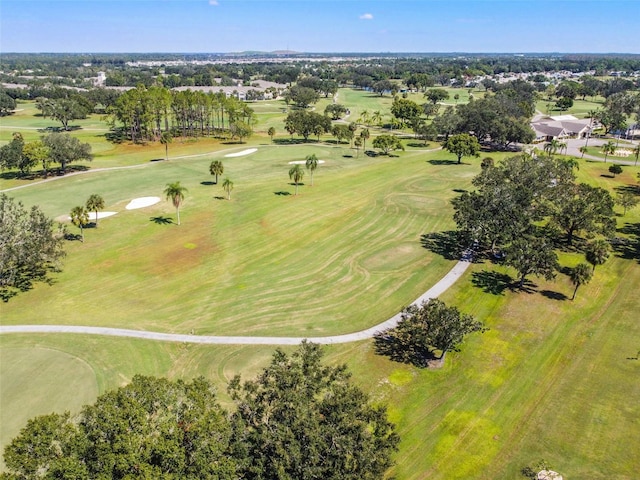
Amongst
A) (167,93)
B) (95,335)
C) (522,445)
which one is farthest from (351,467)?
(167,93)

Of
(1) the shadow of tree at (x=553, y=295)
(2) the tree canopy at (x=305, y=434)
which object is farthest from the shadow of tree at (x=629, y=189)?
(2) the tree canopy at (x=305, y=434)

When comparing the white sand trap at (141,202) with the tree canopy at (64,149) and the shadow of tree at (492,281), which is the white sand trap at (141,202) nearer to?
the tree canopy at (64,149)

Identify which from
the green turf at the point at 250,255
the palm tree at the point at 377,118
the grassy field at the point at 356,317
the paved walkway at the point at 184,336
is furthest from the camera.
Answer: the palm tree at the point at 377,118

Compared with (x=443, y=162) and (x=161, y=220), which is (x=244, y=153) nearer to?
(x=161, y=220)

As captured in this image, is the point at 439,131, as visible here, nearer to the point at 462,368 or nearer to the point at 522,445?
the point at 462,368

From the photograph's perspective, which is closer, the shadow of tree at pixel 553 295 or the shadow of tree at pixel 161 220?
the shadow of tree at pixel 553 295

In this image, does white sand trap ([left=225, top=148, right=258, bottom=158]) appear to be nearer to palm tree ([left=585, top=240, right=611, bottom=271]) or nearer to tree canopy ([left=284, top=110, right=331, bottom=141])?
tree canopy ([left=284, top=110, right=331, bottom=141])

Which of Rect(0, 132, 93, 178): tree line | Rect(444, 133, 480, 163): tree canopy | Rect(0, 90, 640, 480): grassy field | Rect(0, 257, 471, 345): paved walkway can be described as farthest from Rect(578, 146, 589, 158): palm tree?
Rect(0, 132, 93, 178): tree line

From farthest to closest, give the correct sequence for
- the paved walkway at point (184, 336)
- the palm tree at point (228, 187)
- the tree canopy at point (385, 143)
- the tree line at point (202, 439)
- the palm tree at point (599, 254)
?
the tree canopy at point (385, 143) < the palm tree at point (228, 187) < the palm tree at point (599, 254) < the paved walkway at point (184, 336) < the tree line at point (202, 439)
